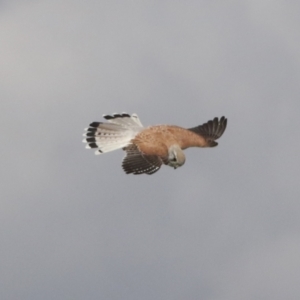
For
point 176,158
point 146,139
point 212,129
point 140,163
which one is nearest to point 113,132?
point 146,139

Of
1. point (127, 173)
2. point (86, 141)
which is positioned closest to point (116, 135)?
point (86, 141)

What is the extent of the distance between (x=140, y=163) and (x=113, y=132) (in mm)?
2829

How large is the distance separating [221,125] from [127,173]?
16.8 ft

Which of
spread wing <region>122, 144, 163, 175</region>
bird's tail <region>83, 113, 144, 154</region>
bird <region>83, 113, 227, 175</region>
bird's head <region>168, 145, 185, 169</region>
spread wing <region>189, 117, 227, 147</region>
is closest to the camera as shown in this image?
bird's head <region>168, 145, 185, 169</region>

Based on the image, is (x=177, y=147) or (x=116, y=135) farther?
(x=116, y=135)

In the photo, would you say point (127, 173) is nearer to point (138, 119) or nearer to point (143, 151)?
point (143, 151)

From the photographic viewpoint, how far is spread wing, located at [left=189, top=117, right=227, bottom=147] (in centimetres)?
3725

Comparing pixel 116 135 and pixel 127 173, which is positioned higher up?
pixel 116 135

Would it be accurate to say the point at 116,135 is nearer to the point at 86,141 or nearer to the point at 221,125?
the point at 86,141

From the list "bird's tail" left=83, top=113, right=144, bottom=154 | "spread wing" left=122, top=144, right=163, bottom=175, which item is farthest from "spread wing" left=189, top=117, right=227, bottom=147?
"spread wing" left=122, top=144, right=163, bottom=175

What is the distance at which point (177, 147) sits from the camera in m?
34.3

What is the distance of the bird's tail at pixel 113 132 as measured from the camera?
3622 cm

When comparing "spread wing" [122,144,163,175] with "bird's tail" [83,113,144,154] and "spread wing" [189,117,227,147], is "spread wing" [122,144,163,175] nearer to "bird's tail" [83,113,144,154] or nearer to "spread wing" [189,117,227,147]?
"bird's tail" [83,113,144,154]

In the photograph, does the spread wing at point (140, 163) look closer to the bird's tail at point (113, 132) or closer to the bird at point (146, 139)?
the bird at point (146, 139)
